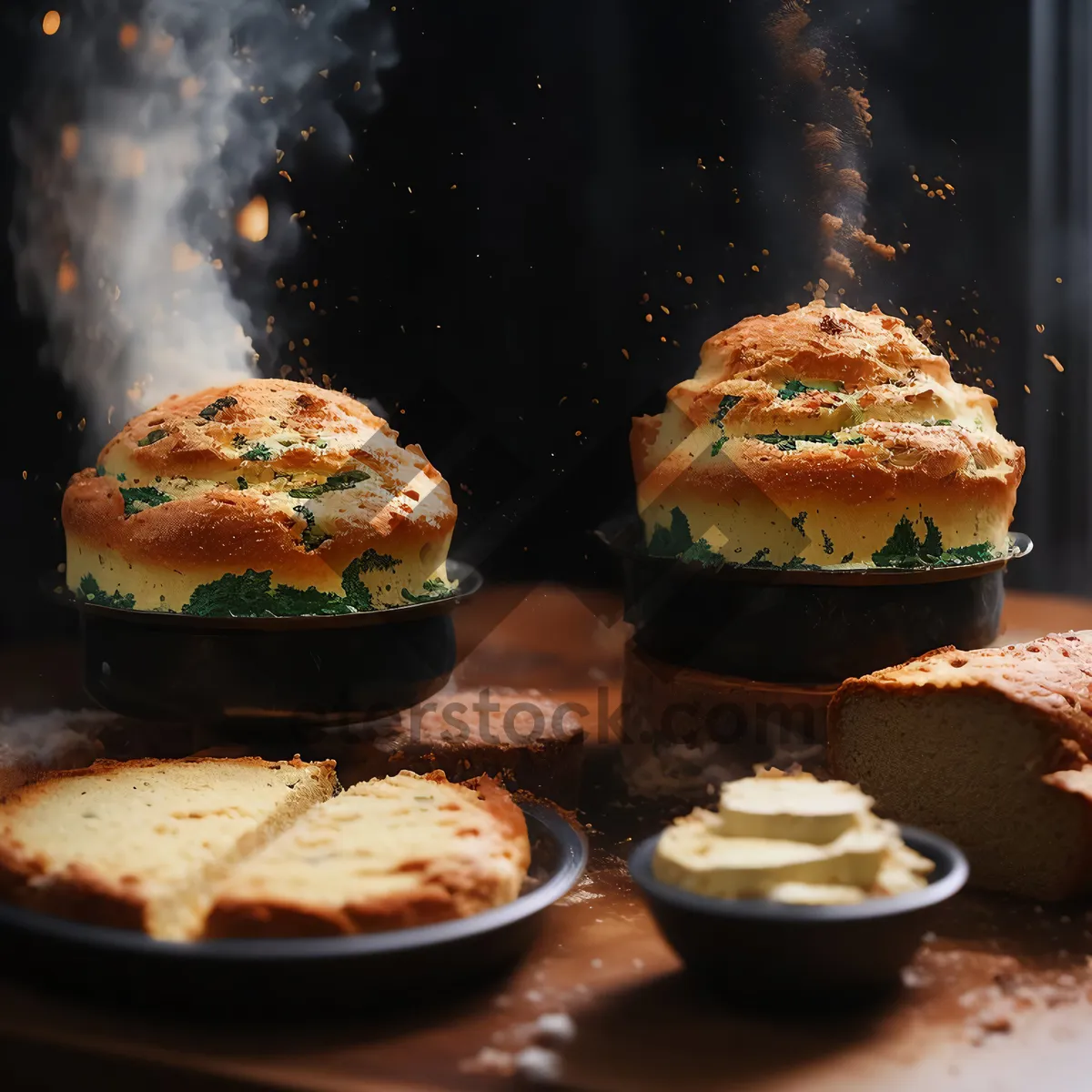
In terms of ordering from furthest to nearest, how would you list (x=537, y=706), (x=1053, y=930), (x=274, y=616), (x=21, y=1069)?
1. (x=537, y=706)
2. (x=274, y=616)
3. (x=1053, y=930)
4. (x=21, y=1069)

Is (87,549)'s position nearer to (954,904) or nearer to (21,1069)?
(21,1069)

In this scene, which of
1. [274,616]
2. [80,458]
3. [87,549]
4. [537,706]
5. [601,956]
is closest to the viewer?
[601,956]

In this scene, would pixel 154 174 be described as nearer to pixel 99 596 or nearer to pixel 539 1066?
pixel 99 596

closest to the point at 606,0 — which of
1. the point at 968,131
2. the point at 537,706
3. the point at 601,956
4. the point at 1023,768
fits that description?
the point at 968,131

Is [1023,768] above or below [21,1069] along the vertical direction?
above

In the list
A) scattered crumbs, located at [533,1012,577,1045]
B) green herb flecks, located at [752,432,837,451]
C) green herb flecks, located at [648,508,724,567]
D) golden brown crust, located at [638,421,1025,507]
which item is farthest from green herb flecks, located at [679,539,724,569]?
scattered crumbs, located at [533,1012,577,1045]

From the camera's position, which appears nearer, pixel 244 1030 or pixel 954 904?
pixel 244 1030

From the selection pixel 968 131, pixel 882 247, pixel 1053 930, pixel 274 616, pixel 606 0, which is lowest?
pixel 1053 930
